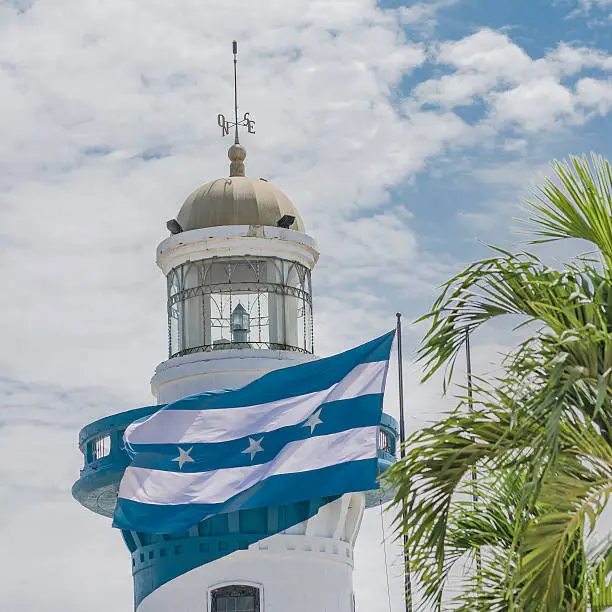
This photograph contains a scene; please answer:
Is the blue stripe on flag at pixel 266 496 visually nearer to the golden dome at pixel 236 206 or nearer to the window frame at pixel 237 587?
the window frame at pixel 237 587

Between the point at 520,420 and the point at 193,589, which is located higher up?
the point at 193,589

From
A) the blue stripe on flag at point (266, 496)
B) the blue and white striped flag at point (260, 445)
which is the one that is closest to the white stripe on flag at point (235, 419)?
the blue and white striped flag at point (260, 445)

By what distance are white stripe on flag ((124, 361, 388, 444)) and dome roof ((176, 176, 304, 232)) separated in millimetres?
3103

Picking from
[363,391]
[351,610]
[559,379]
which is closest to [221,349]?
[363,391]

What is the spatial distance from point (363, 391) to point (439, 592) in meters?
13.4

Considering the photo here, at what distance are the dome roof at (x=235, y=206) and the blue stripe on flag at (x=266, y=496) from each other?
14.5ft

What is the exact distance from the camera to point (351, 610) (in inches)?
1109

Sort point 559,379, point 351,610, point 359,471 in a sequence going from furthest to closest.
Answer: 1. point 351,610
2. point 359,471
3. point 559,379

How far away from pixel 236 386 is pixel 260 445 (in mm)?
1309

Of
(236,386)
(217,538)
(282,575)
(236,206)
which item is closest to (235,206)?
(236,206)

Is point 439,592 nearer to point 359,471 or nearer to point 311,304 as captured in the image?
point 359,471

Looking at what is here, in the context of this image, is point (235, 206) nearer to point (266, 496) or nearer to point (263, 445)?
point (263, 445)

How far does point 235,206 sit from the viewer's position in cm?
2883

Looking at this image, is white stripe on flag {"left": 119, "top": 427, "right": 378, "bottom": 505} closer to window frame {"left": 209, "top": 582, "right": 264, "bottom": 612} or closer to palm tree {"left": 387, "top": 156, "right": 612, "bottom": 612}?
window frame {"left": 209, "top": 582, "right": 264, "bottom": 612}
